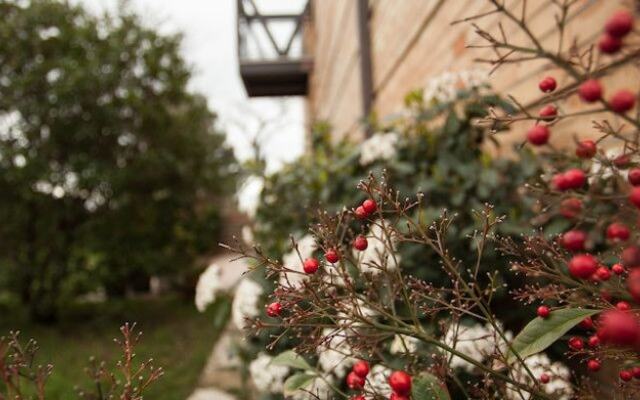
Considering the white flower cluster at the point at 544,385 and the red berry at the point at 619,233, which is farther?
the white flower cluster at the point at 544,385

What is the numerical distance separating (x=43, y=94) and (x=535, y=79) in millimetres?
6927

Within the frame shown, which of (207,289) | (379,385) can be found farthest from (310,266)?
(207,289)

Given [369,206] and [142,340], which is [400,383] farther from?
[142,340]

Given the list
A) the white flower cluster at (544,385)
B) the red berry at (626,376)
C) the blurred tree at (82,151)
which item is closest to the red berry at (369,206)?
the white flower cluster at (544,385)

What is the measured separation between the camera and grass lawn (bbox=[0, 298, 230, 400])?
397 cm

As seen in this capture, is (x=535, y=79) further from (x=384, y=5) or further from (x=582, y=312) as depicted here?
(x=384, y=5)

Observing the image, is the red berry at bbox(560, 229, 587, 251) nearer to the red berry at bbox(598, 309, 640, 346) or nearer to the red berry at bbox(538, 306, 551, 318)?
the red berry at bbox(598, 309, 640, 346)

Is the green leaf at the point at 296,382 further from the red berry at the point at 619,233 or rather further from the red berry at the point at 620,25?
the red berry at the point at 620,25

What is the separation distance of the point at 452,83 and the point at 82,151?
6337 mm

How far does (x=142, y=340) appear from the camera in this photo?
5070mm

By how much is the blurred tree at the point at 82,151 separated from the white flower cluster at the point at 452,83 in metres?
5.04

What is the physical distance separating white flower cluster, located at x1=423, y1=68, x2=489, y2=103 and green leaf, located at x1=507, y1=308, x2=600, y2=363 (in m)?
1.40

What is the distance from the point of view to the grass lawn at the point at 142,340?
13.0ft

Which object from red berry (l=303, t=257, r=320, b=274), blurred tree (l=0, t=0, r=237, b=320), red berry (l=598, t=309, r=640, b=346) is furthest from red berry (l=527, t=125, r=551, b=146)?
blurred tree (l=0, t=0, r=237, b=320)
